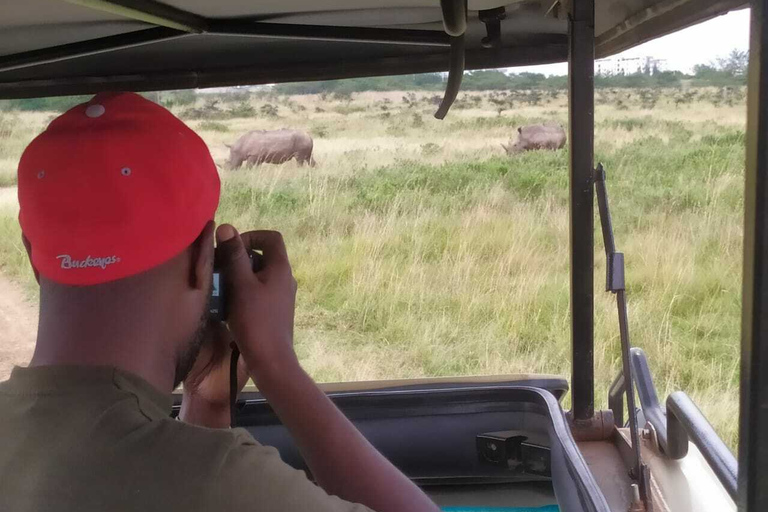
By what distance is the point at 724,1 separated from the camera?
91 cm

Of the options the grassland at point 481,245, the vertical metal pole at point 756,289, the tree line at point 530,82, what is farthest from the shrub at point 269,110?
the vertical metal pole at point 756,289

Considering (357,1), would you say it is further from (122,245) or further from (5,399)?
(5,399)

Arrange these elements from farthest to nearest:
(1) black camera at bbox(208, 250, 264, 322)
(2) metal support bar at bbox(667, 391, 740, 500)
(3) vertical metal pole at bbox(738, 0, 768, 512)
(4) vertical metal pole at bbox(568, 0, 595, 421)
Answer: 1. (4) vertical metal pole at bbox(568, 0, 595, 421)
2. (2) metal support bar at bbox(667, 391, 740, 500)
3. (1) black camera at bbox(208, 250, 264, 322)
4. (3) vertical metal pole at bbox(738, 0, 768, 512)

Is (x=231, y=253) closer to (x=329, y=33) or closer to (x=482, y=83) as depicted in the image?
(x=329, y=33)

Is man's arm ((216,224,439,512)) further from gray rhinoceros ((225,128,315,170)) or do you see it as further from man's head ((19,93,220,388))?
gray rhinoceros ((225,128,315,170))

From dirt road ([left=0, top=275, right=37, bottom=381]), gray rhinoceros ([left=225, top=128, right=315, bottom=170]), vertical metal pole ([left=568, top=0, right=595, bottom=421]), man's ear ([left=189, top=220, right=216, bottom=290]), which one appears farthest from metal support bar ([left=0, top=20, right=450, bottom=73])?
gray rhinoceros ([left=225, top=128, right=315, bottom=170])

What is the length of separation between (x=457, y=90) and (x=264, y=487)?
87 centimetres

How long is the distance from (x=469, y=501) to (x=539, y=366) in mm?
2805

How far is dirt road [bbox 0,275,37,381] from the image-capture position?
438 cm

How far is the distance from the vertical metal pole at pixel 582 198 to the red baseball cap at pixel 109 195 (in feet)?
3.48

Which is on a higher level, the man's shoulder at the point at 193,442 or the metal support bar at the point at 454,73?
the metal support bar at the point at 454,73

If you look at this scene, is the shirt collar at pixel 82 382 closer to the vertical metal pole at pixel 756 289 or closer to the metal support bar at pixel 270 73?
the vertical metal pole at pixel 756 289

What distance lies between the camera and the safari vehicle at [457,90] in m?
1.30

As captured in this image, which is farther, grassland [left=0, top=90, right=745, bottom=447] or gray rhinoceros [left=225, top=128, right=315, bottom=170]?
gray rhinoceros [left=225, top=128, right=315, bottom=170]
